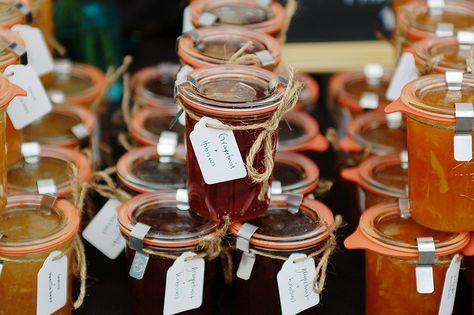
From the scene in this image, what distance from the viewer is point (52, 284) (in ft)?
6.28

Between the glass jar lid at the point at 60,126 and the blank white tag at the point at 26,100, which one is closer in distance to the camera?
the blank white tag at the point at 26,100

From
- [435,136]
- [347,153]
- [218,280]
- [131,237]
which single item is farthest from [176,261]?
[347,153]

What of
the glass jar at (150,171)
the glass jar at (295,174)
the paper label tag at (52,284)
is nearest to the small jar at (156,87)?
the glass jar at (150,171)

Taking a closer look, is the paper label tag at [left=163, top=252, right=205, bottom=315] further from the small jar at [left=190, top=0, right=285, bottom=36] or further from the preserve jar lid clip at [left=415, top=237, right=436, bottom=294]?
the small jar at [left=190, top=0, right=285, bottom=36]

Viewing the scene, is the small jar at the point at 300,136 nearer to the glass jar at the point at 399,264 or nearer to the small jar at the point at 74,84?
A: the glass jar at the point at 399,264

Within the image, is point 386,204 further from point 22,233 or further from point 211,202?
point 22,233

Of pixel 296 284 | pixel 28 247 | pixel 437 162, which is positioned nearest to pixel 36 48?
pixel 28 247

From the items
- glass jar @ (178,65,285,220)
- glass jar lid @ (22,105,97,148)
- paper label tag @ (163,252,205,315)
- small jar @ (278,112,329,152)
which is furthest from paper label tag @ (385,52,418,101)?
glass jar lid @ (22,105,97,148)

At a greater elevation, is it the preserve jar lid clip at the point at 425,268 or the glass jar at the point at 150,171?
the glass jar at the point at 150,171

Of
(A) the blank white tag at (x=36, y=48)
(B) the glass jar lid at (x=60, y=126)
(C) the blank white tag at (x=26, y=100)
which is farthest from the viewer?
(B) the glass jar lid at (x=60, y=126)

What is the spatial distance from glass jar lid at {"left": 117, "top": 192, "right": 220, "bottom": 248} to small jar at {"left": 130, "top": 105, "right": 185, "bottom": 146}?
37 centimetres

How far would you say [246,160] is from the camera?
189 centimetres

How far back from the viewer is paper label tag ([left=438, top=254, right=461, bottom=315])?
6.34ft

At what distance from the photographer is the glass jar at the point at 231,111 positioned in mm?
1855
